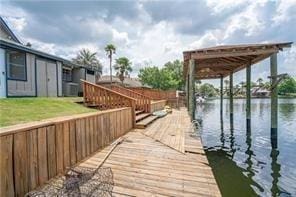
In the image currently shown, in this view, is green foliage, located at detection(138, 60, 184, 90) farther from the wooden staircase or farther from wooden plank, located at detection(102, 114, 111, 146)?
wooden plank, located at detection(102, 114, 111, 146)

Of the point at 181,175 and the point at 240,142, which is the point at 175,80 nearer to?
the point at 240,142

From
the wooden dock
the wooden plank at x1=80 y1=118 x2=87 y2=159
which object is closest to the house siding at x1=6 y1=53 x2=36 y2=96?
the wooden dock

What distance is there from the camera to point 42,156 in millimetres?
3439

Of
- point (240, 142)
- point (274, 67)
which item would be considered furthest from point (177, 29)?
point (240, 142)

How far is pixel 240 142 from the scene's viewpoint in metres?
10.9

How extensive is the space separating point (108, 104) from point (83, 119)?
543cm

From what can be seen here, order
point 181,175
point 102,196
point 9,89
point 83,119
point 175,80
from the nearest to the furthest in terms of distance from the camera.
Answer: point 102,196
point 181,175
point 83,119
point 9,89
point 175,80

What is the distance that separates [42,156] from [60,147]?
48 cm

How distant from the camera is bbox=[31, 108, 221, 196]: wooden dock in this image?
3.29 meters

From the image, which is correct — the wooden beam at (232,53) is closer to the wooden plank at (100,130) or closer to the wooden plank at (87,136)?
the wooden plank at (100,130)

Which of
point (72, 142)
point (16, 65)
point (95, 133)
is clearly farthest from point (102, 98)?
point (72, 142)

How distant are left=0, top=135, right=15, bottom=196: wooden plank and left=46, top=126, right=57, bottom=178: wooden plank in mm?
743

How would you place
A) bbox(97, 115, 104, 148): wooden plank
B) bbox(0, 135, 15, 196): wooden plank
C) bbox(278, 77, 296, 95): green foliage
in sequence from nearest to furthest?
1. bbox(0, 135, 15, 196): wooden plank
2. bbox(97, 115, 104, 148): wooden plank
3. bbox(278, 77, 296, 95): green foliage

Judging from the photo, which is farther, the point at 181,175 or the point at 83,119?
the point at 83,119
